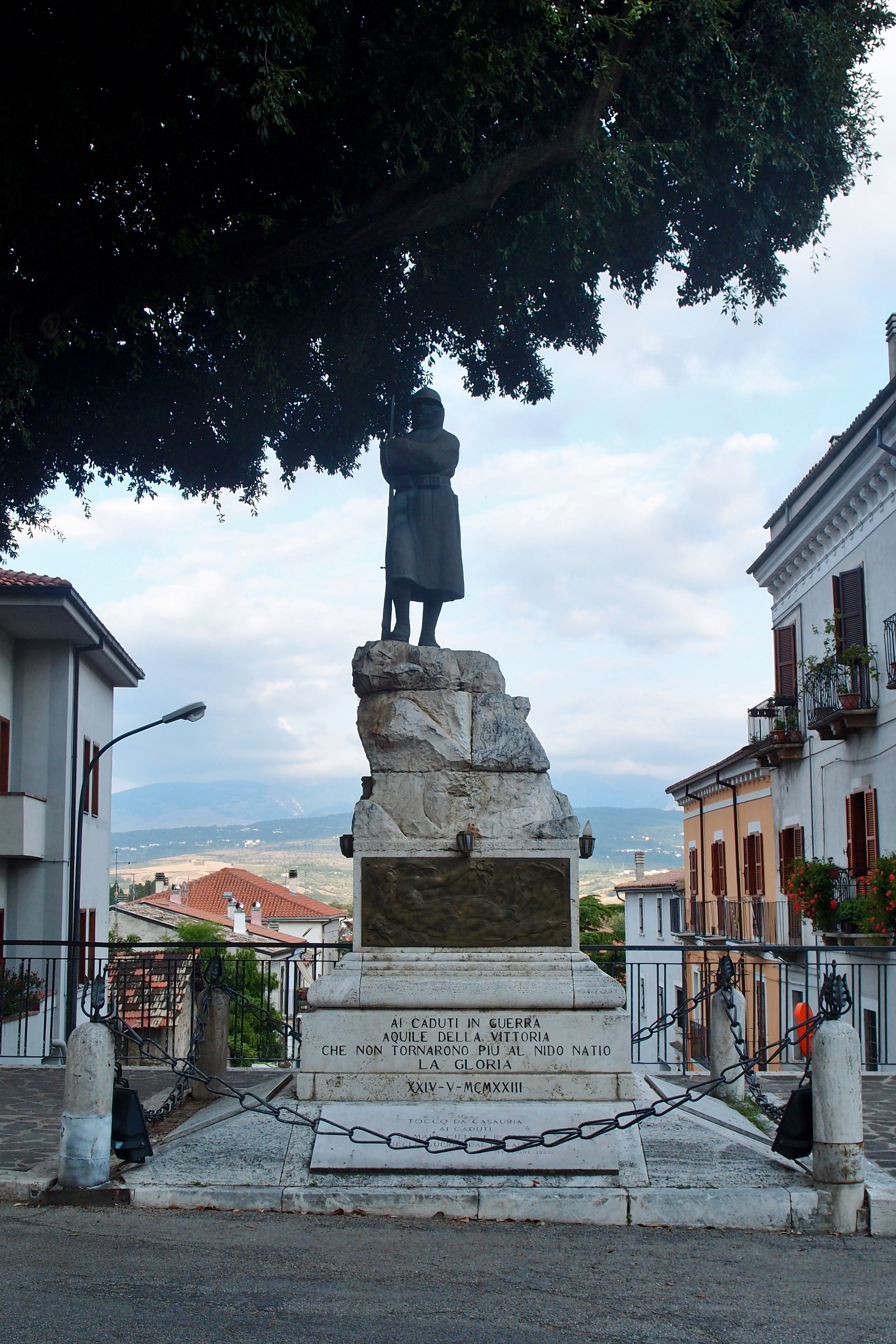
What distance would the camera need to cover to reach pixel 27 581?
20016mm

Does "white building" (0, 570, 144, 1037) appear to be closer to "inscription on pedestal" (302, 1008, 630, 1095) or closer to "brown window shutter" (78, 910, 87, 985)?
"brown window shutter" (78, 910, 87, 985)

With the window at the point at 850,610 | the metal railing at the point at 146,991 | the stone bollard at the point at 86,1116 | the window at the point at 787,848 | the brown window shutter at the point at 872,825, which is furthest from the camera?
the window at the point at 787,848

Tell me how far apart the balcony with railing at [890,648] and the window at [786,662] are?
5071 mm

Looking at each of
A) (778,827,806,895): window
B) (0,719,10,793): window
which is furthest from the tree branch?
(778,827,806,895): window

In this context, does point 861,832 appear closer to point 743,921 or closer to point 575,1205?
point 743,921

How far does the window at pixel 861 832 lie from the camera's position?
19.4 m

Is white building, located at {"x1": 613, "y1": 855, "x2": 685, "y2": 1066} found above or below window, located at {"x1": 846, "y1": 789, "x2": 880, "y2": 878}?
below

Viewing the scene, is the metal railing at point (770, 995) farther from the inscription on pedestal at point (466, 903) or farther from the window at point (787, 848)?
the window at point (787, 848)

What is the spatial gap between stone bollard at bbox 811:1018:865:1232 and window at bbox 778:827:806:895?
18.1 metres

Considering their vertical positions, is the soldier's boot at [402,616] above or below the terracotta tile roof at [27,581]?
below

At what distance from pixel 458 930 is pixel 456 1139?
1.30 m

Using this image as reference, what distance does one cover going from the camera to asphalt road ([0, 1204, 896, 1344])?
4.21 meters

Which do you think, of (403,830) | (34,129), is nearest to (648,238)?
(34,129)


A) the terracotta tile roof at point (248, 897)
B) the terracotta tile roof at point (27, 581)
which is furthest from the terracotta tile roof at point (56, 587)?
the terracotta tile roof at point (248, 897)
